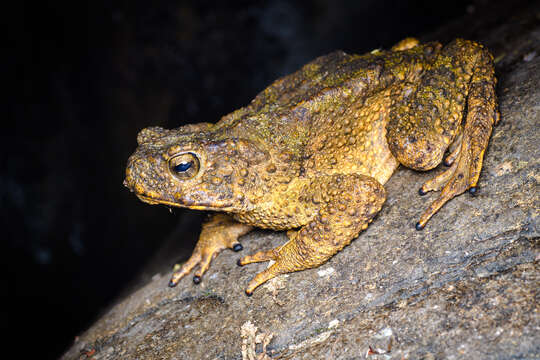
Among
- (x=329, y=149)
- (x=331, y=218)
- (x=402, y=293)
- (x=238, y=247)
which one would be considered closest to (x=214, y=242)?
(x=238, y=247)

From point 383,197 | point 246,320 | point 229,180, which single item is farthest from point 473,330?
point 229,180

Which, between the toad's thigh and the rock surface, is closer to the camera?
the rock surface

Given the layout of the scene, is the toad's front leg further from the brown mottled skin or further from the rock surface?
the rock surface

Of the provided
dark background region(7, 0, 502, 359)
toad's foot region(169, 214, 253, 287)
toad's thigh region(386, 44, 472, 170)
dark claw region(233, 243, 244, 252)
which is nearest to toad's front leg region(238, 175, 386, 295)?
toad's thigh region(386, 44, 472, 170)

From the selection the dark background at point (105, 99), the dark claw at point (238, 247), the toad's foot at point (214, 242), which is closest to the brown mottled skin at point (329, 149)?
the dark claw at point (238, 247)

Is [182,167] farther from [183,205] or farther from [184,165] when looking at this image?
[183,205]

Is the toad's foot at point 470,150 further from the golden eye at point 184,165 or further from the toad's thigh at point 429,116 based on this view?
the golden eye at point 184,165
